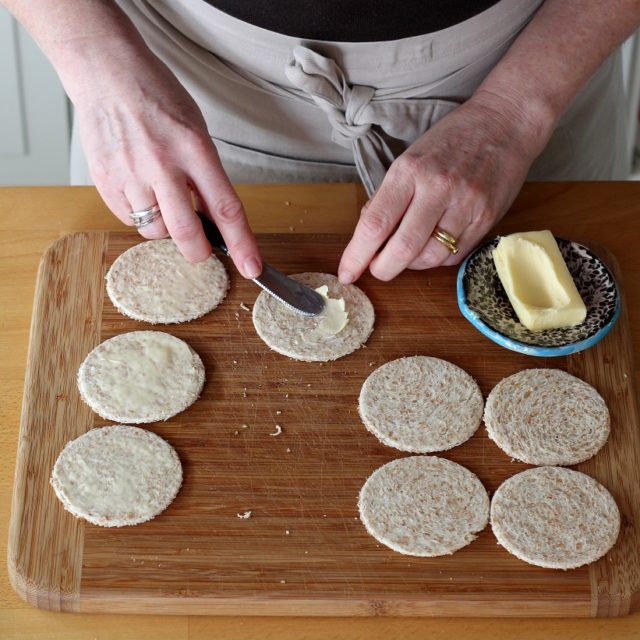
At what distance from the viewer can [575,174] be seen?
1776 millimetres

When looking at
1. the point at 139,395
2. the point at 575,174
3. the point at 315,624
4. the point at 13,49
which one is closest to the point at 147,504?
the point at 139,395

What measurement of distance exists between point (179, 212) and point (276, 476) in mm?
406

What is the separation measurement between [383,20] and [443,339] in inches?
19.8

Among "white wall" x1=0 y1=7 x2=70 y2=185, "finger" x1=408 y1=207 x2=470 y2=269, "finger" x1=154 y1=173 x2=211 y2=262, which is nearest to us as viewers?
"finger" x1=154 y1=173 x2=211 y2=262

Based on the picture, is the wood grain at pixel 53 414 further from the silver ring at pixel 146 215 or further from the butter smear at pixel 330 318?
the butter smear at pixel 330 318

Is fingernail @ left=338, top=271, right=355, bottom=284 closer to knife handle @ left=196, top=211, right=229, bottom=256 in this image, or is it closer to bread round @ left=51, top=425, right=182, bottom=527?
knife handle @ left=196, top=211, right=229, bottom=256

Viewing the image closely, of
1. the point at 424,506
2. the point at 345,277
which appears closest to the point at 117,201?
the point at 345,277

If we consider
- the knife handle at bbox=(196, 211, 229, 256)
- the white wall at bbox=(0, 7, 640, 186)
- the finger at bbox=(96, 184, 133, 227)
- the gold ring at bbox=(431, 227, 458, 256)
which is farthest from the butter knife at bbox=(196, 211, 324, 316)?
the white wall at bbox=(0, 7, 640, 186)

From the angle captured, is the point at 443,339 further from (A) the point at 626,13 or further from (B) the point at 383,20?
(A) the point at 626,13

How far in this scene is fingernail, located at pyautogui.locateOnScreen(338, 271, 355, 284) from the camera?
1468 mm

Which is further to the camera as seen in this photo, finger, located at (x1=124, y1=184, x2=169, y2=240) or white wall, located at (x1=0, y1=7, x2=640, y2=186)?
white wall, located at (x1=0, y1=7, x2=640, y2=186)

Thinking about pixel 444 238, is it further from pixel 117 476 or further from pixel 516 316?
pixel 117 476

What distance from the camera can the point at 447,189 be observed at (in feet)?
4.60

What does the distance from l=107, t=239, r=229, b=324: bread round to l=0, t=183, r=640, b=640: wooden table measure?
127 mm
